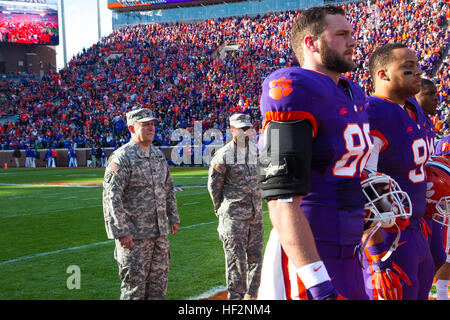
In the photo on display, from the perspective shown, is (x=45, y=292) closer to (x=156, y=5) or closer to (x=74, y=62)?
(x=74, y=62)

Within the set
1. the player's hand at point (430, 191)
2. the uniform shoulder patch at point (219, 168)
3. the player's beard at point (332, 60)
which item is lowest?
the player's hand at point (430, 191)

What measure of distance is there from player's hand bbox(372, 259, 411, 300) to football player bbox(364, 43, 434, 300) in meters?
0.03

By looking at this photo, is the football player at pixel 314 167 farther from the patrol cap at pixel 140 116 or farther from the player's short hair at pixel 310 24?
the patrol cap at pixel 140 116

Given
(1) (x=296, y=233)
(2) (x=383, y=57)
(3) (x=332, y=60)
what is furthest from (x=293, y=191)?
(2) (x=383, y=57)

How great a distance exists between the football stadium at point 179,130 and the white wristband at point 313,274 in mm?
16

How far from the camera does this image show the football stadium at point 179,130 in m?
3.16

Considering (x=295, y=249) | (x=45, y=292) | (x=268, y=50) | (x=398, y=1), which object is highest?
(x=398, y=1)

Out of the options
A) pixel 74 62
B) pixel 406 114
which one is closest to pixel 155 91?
pixel 74 62

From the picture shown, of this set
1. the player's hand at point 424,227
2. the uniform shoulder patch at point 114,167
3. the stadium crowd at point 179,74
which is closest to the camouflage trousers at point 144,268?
the uniform shoulder patch at point 114,167

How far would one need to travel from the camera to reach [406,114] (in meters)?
3.26

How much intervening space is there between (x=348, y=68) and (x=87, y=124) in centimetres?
3190

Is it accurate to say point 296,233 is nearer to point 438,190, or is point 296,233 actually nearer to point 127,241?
point 438,190

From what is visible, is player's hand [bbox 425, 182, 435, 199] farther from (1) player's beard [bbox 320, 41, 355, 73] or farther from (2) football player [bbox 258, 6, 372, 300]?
(1) player's beard [bbox 320, 41, 355, 73]

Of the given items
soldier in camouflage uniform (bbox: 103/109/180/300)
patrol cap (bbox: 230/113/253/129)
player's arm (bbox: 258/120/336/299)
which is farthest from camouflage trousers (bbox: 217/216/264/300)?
player's arm (bbox: 258/120/336/299)
